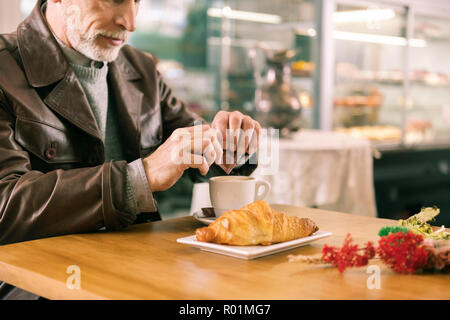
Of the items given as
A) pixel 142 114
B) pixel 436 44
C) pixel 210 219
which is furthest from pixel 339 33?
pixel 210 219

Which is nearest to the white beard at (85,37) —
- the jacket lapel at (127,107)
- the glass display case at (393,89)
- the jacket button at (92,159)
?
the jacket lapel at (127,107)

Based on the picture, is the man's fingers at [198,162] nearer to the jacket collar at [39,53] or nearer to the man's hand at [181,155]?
the man's hand at [181,155]

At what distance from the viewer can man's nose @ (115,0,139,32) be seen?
1.49 m

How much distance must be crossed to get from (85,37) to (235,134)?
53cm

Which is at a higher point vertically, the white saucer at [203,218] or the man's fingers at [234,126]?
the man's fingers at [234,126]

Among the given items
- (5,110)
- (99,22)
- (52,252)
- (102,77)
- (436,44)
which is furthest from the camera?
(436,44)

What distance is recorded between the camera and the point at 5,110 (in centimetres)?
138

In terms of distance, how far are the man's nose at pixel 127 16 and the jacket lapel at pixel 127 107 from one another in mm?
255

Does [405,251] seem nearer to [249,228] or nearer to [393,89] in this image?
[249,228]

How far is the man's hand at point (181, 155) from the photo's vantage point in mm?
1187

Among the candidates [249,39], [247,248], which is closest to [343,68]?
[249,39]

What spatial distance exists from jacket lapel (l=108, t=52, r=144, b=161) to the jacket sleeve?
1.63 ft

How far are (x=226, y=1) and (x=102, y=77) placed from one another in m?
4.07
